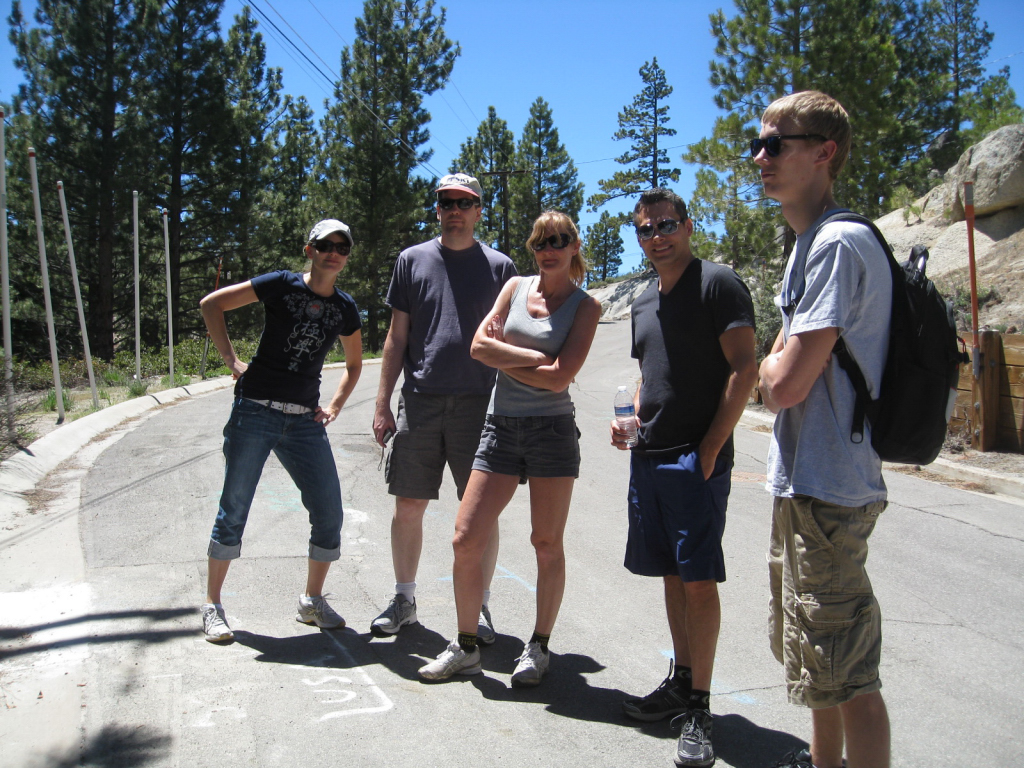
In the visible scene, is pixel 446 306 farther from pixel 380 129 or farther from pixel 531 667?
pixel 380 129

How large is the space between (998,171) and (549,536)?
55.9 ft

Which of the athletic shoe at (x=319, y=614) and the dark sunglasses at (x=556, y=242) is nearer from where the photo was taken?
the dark sunglasses at (x=556, y=242)

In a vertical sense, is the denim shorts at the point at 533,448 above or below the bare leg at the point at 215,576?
above

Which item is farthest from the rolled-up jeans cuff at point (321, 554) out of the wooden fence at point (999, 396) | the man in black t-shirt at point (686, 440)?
the wooden fence at point (999, 396)

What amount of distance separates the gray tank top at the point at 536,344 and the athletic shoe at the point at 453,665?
39.2 inches

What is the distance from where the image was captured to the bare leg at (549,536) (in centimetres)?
329

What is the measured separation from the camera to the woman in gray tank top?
326cm

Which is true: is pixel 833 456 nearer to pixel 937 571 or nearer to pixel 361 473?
pixel 937 571

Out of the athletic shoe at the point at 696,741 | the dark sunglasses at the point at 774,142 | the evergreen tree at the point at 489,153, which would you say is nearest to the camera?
the dark sunglasses at the point at 774,142

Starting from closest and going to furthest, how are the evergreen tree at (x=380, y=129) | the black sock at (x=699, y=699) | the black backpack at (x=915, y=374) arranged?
the black backpack at (x=915, y=374)
the black sock at (x=699, y=699)
the evergreen tree at (x=380, y=129)

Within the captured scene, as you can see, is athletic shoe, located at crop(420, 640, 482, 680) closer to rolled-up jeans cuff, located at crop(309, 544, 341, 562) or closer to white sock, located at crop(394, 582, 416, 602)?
white sock, located at crop(394, 582, 416, 602)

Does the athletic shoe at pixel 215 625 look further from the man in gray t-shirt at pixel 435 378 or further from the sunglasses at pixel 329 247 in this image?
the sunglasses at pixel 329 247

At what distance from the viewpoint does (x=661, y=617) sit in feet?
13.3

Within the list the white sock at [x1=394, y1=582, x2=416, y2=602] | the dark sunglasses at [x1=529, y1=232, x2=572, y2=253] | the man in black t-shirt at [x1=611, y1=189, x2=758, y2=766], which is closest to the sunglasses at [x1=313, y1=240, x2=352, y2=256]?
the dark sunglasses at [x1=529, y1=232, x2=572, y2=253]
